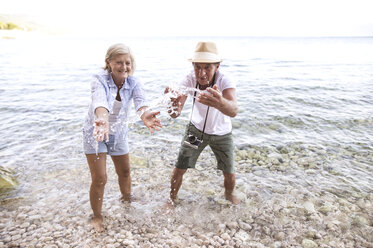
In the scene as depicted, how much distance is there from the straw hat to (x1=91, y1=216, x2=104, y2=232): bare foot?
9.53 feet

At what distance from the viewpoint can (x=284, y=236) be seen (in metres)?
4.04

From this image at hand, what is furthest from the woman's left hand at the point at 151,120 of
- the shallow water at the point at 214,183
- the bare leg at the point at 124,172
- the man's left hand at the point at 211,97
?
Result: the shallow water at the point at 214,183

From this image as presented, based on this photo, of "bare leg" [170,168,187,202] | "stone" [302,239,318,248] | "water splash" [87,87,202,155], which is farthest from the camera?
"bare leg" [170,168,187,202]

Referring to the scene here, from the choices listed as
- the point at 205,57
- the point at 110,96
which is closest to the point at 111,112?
the point at 110,96

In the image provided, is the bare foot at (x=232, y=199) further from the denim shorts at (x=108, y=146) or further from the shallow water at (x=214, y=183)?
the denim shorts at (x=108, y=146)

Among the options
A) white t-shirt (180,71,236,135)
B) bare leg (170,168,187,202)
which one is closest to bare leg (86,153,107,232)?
bare leg (170,168,187,202)

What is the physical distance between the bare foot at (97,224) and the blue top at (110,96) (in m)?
1.45

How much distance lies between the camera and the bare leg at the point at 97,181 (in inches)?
138

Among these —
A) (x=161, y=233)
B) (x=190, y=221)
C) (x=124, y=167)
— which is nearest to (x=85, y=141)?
(x=124, y=167)

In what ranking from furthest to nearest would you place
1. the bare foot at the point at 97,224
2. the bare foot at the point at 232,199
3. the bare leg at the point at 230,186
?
the bare foot at the point at 232,199 < the bare leg at the point at 230,186 < the bare foot at the point at 97,224

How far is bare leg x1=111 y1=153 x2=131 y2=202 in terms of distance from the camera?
13.2 feet

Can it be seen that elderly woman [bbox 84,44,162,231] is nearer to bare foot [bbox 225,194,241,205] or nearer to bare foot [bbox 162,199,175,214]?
bare foot [bbox 162,199,175,214]

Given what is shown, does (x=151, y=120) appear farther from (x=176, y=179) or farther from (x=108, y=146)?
(x=176, y=179)

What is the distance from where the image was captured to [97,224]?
407 centimetres
